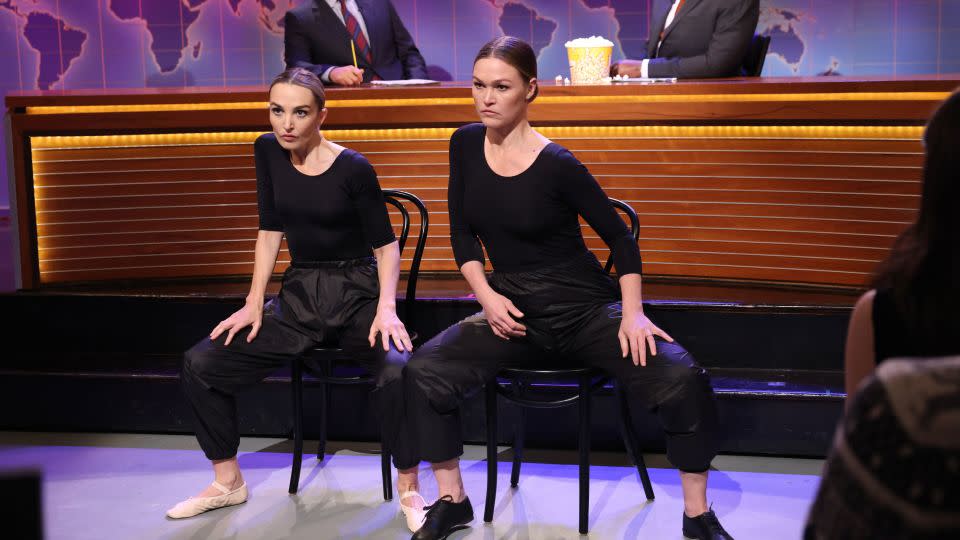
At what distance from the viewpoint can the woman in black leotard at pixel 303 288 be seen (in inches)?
131

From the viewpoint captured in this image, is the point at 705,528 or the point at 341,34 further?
the point at 341,34

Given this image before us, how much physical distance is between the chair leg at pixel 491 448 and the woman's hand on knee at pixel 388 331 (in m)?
0.29

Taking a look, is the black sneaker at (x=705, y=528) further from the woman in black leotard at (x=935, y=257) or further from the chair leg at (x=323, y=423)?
the woman in black leotard at (x=935, y=257)

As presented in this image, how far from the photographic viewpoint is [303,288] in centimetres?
344

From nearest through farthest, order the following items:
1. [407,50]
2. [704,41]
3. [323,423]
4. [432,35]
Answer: [323,423], [704,41], [407,50], [432,35]

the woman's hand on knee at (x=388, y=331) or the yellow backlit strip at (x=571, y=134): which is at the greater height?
the yellow backlit strip at (x=571, y=134)

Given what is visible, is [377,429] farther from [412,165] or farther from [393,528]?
[412,165]

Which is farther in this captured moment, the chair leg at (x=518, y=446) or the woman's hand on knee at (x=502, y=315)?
the chair leg at (x=518, y=446)

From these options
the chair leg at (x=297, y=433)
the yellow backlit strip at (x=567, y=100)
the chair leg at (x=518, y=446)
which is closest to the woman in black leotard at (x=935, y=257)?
the chair leg at (x=518, y=446)

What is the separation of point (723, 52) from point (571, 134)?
3.45 ft

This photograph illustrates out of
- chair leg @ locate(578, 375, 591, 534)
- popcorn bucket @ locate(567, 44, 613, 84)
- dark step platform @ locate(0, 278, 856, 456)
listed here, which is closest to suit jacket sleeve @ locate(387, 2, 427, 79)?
popcorn bucket @ locate(567, 44, 613, 84)

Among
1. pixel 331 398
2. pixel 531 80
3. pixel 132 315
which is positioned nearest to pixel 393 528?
pixel 331 398

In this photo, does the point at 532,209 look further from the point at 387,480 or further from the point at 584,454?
the point at 387,480

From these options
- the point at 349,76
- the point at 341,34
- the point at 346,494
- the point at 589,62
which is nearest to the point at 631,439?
the point at 346,494
